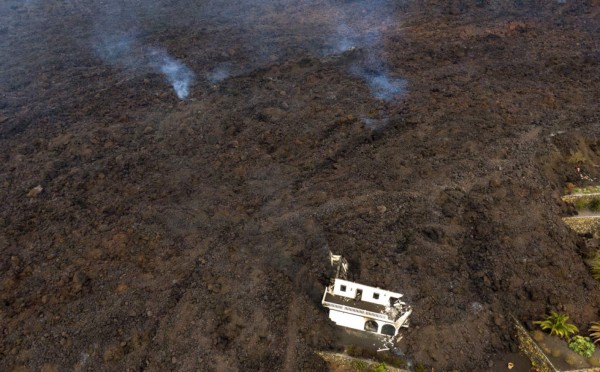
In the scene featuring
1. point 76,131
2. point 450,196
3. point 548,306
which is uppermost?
point 76,131

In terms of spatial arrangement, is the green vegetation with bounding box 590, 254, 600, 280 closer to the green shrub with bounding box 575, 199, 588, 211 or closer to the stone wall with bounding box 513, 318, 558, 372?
the green shrub with bounding box 575, 199, 588, 211

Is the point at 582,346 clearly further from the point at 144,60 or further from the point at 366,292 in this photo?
the point at 144,60

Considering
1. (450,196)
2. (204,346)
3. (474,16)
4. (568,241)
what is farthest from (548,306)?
(474,16)

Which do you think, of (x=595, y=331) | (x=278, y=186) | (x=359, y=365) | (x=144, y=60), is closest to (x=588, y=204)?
(x=595, y=331)

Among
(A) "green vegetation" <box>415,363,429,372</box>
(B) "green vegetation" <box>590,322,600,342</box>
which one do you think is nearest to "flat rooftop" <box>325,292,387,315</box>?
(A) "green vegetation" <box>415,363,429,372</box>

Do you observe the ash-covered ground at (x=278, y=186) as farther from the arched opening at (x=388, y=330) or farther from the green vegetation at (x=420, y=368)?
the arched opening at (x=388, y=330)

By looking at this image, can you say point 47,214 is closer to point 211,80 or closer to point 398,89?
point 211,80
